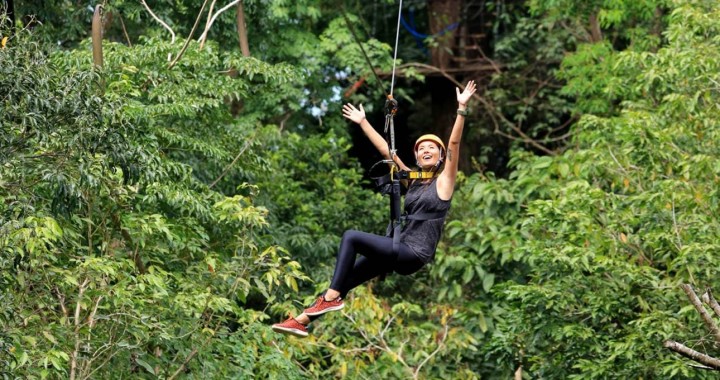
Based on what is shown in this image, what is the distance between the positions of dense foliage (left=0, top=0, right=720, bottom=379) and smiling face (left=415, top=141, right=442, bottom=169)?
79.4 inches

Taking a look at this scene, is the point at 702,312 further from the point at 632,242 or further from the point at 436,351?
the point at 436,351

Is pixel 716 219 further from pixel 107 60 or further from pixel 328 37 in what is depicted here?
pixel 328 37

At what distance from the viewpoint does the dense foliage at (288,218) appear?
26.7 ft

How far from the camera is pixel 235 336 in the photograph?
10.1 meters

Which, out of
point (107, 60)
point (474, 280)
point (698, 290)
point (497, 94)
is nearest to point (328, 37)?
point (497, 94)

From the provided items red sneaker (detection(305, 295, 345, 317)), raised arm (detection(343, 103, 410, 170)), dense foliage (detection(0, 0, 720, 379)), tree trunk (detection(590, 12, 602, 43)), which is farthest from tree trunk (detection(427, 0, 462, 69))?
red sneaker (detection(305, 295, 345, 317))

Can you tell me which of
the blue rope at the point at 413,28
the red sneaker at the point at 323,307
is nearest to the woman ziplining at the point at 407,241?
the red sneaker at the point at 323,307

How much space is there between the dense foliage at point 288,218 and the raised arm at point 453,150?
2.17m

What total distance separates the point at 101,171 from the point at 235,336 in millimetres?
2301

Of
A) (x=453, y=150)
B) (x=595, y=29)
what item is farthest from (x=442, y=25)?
(x=453, y=150)

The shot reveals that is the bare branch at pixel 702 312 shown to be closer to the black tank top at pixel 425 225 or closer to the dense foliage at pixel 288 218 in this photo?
the dense foliage at pixel 288 218

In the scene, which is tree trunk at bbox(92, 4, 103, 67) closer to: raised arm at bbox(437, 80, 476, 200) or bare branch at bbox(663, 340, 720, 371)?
raised arm at bbox(437, 80, 476, 200)

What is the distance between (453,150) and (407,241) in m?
0.58

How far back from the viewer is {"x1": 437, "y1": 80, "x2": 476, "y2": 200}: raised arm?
6668 millimetres
